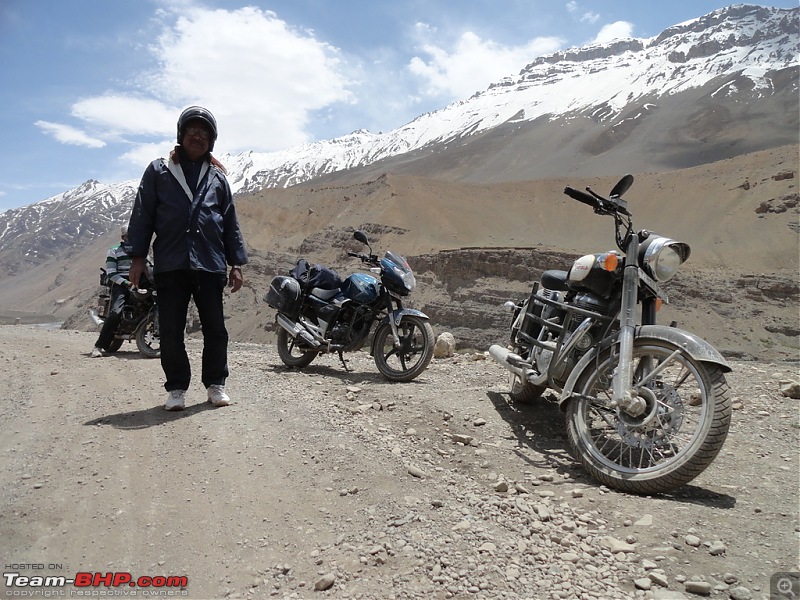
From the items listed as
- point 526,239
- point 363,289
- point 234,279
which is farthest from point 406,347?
point 526,239

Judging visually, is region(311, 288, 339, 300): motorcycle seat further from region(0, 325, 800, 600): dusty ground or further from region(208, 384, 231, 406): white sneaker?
region(208, 384, 231, 406): white sneaker

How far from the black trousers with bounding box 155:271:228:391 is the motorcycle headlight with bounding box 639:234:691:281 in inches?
121

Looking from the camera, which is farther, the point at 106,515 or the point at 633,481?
the point at 633,481

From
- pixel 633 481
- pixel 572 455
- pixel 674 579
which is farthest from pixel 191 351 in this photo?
pixel 674 579

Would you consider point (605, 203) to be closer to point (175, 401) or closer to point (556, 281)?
point (556, 281)

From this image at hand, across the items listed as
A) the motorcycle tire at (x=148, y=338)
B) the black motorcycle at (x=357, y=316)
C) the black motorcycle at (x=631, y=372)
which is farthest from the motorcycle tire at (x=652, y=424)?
the motorcycle tire at (x=148, y=338)

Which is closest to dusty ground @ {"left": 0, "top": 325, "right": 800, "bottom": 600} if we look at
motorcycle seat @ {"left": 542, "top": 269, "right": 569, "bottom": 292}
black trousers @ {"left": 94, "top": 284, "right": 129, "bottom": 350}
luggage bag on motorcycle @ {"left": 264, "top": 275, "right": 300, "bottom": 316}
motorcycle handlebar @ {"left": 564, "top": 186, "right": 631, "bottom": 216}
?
motorcycle seat @ {"left": 542, "top": 269, "right": 569, "bottom": 292}

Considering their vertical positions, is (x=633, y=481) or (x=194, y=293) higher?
(x=194, y=293)

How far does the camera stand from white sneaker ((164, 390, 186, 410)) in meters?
4.39

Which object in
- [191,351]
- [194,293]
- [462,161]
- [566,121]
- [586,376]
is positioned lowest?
[191,351]

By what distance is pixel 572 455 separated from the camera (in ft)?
12.1

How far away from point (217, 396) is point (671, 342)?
133 inches

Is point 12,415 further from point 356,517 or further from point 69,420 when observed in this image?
point 356,517

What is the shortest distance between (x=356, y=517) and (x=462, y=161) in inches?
5119
